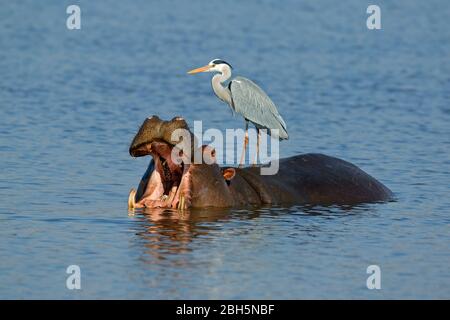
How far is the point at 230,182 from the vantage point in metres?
11.1

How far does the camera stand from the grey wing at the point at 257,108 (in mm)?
12656

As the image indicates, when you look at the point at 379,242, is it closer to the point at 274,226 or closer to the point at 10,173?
the point at 274,226

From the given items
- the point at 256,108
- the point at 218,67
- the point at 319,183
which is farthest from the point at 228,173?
the point at 218,67

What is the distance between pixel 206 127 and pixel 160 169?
5.81 metres

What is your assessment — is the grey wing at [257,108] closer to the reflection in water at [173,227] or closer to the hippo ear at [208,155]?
the reflection in water at [173,227]

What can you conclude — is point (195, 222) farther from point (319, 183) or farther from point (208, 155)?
point (319, 183)

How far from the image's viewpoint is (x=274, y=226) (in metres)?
10.4

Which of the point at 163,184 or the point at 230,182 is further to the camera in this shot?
the point at 230,182

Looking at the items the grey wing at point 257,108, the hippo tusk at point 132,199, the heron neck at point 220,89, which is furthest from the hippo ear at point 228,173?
the heron neck at point 220,89

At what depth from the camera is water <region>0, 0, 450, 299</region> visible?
8.86 m

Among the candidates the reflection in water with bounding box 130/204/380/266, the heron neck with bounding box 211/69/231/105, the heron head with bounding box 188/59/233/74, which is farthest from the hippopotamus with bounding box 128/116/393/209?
the heron head with bounding box 188/59/233/74

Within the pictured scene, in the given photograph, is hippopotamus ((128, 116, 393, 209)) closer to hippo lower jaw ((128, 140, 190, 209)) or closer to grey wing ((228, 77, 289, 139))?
hippo lower jaw ((128, 140, 190, 209))

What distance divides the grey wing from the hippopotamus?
98 cm

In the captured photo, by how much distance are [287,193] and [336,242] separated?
4.80ft
